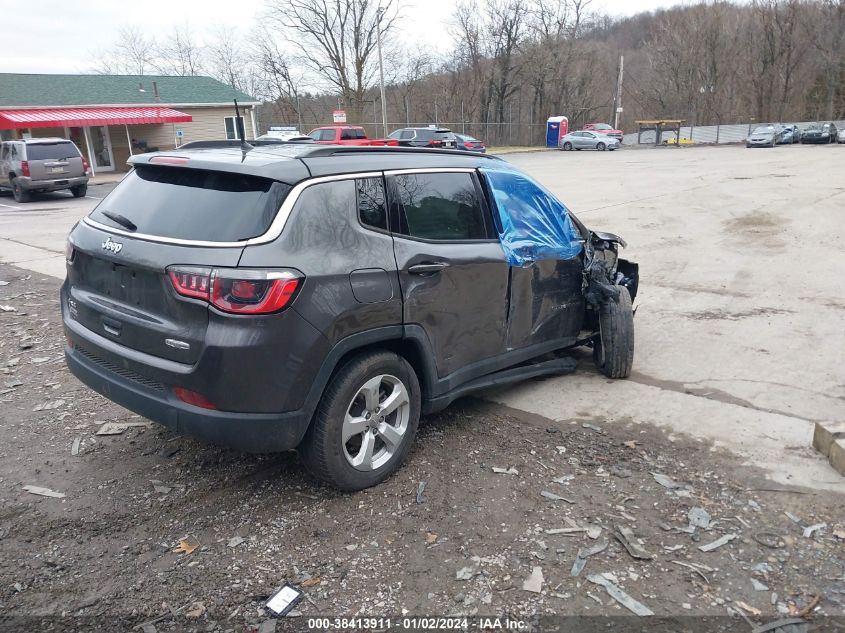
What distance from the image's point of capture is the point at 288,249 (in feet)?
9.77

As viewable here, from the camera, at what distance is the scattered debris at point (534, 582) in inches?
109

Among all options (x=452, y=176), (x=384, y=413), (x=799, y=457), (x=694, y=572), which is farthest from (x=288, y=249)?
(x=799, y=457)

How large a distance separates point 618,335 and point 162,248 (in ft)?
11.4

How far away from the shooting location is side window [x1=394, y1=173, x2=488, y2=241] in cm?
368

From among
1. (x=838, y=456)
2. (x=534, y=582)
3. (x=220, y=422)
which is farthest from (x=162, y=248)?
(x=838, y=456)

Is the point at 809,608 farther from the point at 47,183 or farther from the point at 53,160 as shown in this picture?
the point at 53,160

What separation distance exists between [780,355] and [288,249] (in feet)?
15.4

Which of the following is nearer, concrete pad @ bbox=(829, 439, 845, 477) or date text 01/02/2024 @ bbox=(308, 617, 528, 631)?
date text 01/02/2024 @ bbox=(308, 617, 528, 631)

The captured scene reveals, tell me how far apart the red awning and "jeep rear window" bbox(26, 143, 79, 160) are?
380 inches

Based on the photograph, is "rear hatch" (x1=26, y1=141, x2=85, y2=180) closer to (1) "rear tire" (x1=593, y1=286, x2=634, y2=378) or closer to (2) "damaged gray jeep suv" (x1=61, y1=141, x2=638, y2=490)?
(2) "damaged gray jeep suv" (x1=61, y1=141, x2=638, y2=490)

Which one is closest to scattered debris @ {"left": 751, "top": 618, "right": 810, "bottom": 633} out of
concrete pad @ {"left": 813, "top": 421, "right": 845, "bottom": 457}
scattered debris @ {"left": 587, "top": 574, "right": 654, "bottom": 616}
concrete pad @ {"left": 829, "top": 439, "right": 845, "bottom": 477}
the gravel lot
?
the gravel lot

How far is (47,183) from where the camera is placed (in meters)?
19.2

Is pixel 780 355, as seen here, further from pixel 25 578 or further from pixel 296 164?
pixel 25 578

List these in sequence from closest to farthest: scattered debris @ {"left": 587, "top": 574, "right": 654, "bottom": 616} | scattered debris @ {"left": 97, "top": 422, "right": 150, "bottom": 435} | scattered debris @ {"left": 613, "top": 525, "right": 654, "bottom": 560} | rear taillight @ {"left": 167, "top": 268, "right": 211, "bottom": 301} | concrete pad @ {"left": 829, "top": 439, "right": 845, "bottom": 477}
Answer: scattered debris @ {"left": 587, "top": 574, "right": 654, "bottom": 616}
rear taillight @ {"left": 167, "top": 268, "right": 211, "bottom": 301}
scattered debris @ {"left": 613, "top": 525, "right": 654, "bottom": 560}
concrete pad @ {"left": 829, "top": 439, "right": 845, "bottom": 477}
scattered debris @ {"left": 97, "top": 422, "right": 150, "bottom": 435}
